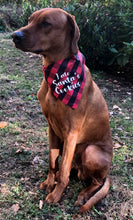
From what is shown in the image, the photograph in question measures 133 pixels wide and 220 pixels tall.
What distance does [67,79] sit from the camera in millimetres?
2508

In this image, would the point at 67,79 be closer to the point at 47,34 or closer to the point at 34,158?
the point at 47,34

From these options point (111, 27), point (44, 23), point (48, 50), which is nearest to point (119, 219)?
point (48, 50)

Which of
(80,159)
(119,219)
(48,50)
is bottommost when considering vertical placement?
(119,219)

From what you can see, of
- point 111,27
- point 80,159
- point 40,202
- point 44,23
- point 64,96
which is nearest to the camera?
point 44,23

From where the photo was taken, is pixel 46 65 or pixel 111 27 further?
pixel 111 27

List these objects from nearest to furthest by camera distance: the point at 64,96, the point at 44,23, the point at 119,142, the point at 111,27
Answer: the point at 44,23 → the point at 64,96 → the point at 119,142 → the point at 111,27

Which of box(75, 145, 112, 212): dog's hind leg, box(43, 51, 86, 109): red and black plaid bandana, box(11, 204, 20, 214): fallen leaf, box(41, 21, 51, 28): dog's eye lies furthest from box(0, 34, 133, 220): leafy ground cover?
box(41, 21, 51, 28): dog's eye

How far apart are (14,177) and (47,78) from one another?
1260mm

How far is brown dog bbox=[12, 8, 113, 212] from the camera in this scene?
88.5 inches

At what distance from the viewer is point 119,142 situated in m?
3.93

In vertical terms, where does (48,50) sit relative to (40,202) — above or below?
above

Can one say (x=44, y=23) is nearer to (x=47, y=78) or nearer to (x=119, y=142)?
(x=47, y=78)

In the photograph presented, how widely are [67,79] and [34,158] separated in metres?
1.30

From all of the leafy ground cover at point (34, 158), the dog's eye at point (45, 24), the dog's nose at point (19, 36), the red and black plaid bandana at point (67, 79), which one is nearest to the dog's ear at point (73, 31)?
the red and black plaid bandana at point (67, 79)
